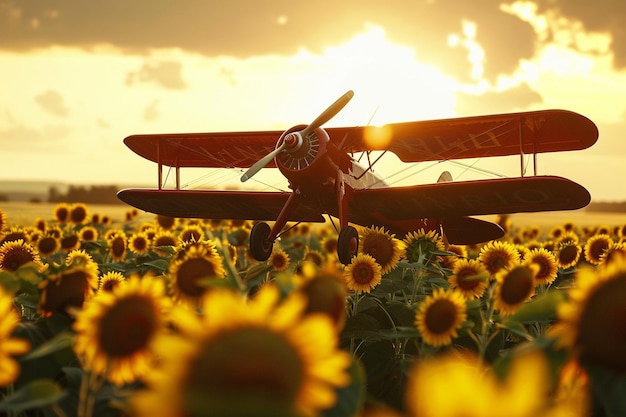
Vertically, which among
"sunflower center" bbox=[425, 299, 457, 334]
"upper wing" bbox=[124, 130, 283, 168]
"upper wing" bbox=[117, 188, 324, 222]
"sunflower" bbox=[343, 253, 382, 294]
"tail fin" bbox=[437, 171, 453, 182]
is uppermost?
"upper wing" bbox=[124, 130, 283, 168]

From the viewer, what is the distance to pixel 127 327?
1371 millimetres

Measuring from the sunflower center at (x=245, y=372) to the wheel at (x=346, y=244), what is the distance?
26.1 feet

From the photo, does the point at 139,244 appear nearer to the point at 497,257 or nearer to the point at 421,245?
the point at 421,245

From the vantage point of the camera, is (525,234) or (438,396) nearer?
(438,396)

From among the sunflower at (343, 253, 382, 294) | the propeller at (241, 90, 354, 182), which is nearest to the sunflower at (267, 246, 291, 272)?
the sunflower at (343, 253, 382, 294)

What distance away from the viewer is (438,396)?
769 mm

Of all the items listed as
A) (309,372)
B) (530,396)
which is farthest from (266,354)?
(530,396)

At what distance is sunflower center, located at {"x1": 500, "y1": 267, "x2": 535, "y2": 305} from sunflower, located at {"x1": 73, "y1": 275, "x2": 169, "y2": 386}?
1207 millimetres

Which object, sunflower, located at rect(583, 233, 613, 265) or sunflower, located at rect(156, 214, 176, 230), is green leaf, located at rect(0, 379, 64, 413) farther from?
sunflower, located at rect(156, 214, 176, 230)

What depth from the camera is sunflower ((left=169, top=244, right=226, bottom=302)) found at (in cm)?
177

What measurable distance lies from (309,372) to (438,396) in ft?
0.86

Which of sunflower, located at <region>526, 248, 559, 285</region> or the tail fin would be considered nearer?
sunflower, located at <region>526, 248, 559, 285</region>

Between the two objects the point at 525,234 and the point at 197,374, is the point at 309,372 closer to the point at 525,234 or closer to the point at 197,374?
the point at 197,374

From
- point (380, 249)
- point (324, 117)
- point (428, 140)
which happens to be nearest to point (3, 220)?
point (380, 249)
